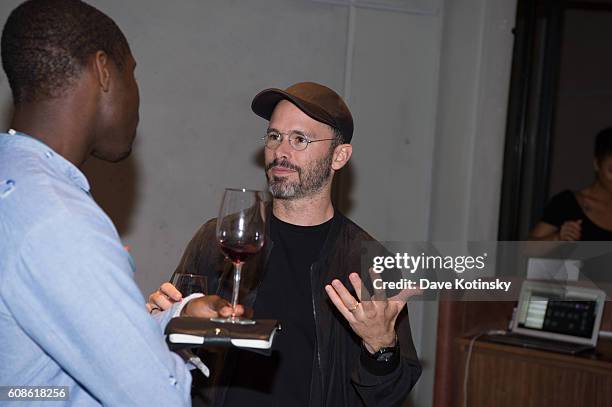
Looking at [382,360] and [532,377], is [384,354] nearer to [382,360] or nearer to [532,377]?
[382,360]

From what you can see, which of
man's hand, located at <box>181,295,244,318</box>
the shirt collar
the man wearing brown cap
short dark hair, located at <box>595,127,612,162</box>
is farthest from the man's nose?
short dark hair, located at <box>595,127,612,162</box>

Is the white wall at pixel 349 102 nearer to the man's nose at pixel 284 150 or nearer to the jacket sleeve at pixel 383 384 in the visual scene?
the man's nose at pixel 284 150

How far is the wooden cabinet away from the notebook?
7 cm

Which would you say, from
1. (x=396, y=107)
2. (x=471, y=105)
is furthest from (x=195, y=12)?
(x=471, y=105)

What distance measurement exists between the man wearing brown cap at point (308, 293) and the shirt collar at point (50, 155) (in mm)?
728

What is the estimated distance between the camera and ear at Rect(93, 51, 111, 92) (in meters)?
1.30

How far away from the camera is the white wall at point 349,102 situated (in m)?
4.19

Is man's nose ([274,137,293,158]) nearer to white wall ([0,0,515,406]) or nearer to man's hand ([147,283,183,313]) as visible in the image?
man's hand ([147,283,183,313])

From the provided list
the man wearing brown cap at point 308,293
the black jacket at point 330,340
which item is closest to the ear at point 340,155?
the man wearing brown cap at point 308,293

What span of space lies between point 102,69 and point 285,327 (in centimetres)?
124

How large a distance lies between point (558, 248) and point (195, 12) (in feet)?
8.20

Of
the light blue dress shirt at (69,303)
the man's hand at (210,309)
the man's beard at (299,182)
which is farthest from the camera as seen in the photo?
the man's beard at (299,182)

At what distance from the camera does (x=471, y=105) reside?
442cm

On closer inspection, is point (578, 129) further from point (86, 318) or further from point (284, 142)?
point (86, 318)
